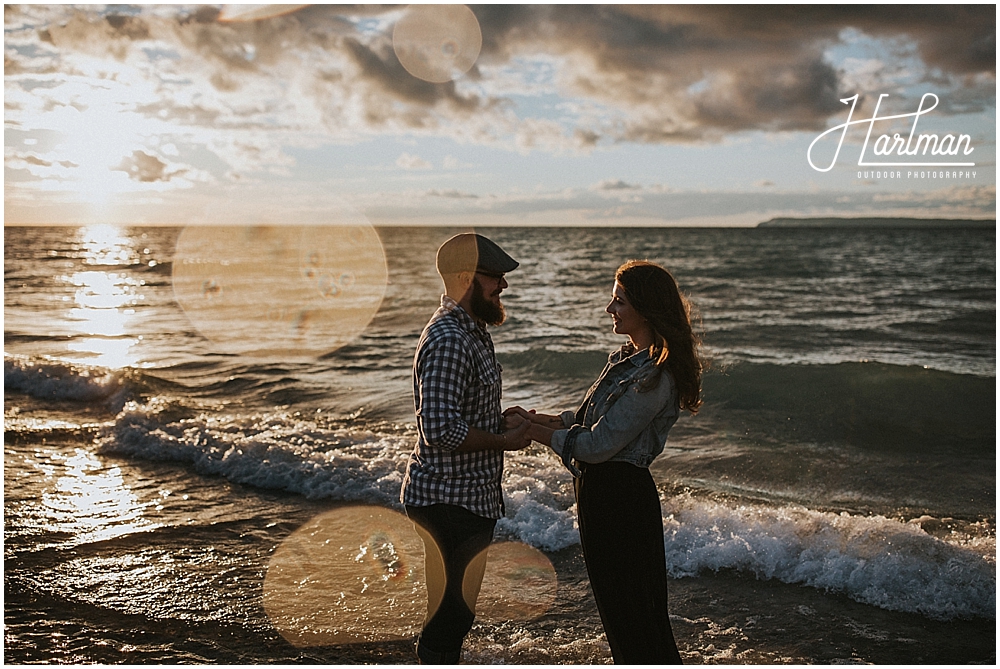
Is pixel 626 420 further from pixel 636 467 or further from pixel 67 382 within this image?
pixel 67 382

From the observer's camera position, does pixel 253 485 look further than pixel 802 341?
No

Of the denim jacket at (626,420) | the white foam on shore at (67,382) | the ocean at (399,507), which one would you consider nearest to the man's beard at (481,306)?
the denim jacket at (626,420)

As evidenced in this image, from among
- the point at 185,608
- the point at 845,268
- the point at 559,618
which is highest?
the point at 845,268

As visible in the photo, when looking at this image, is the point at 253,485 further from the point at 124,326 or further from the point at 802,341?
the point at 124,326

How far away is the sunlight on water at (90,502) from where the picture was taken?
672 cm

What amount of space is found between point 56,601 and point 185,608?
3.09 ft

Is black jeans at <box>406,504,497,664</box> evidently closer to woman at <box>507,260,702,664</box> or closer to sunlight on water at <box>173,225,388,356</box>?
woman at <box>507,260,702,664</box>

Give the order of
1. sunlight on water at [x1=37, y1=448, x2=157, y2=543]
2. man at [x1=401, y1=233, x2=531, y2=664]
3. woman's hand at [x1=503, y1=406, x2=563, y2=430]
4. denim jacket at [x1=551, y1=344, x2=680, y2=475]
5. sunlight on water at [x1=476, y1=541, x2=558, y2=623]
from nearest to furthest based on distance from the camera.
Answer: denim jacket at [x1=551, y1=344, x2=680, y2=475]
man at [x1=401, y1=233, x2=531, y2=664]
woman's hand at [x1=503, y1=406, x2=563, y2=430]
sunlight on water at [x1=476, y1=541, x2=558, y2=623]
sunlight on water at [x1=37, y1=448, x2=157, y2=543]

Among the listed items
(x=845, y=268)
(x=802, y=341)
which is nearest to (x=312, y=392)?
(x=802, y=341)

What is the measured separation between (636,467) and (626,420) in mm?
243

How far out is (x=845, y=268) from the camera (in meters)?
43.2

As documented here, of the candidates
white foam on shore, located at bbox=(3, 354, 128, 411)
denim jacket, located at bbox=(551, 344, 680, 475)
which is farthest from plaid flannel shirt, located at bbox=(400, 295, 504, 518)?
white foam on shore, located at bbox=(3, 354, 128, 411)

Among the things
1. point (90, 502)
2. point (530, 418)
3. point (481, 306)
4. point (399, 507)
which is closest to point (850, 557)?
point (530, 418)

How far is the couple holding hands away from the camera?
10.8ft
